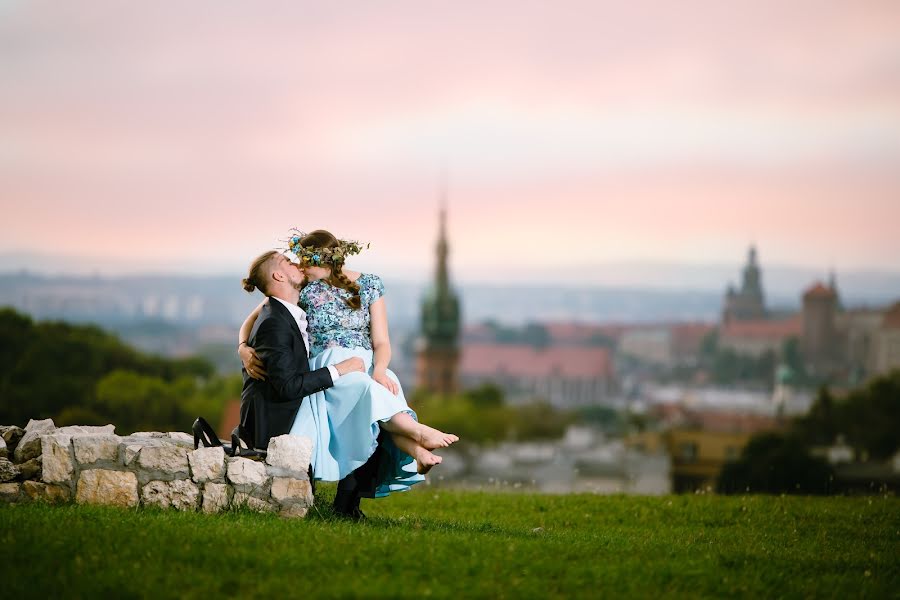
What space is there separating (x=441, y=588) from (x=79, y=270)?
449 ft

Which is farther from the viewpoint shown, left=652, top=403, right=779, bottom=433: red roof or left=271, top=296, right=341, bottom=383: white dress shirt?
left=652, top=403, right=779, bottom=433: red roof

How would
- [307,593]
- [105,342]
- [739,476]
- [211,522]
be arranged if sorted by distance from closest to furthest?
1. [307,593]
2. [211,522]
3. [739,476]
4. [105,342]

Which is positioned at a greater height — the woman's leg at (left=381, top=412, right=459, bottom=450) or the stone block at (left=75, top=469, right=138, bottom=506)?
the woman's leg at (left=381, top=412, right=459, bottom=450)

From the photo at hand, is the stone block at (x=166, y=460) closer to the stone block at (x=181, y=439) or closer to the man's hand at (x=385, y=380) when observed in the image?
the stone block at (x=181, y=439)

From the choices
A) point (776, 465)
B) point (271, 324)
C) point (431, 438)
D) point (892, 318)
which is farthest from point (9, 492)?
point (892, 318)

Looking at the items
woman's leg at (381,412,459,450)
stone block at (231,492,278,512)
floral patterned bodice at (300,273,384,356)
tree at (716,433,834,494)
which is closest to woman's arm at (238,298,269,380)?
floral patterned bodice at (300,273,384,356)

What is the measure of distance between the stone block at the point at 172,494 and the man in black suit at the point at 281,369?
2.00 feet

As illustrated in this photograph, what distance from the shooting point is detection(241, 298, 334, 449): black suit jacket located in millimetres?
8805

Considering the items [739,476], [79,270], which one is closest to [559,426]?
[79,270]

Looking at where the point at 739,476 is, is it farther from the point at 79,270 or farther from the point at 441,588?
the point at 79,270

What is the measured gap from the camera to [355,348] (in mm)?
9297

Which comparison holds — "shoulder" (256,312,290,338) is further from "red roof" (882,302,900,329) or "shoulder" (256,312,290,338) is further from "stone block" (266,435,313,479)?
"red roof" (882,302,900,329)

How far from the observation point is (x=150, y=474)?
866 centimetres

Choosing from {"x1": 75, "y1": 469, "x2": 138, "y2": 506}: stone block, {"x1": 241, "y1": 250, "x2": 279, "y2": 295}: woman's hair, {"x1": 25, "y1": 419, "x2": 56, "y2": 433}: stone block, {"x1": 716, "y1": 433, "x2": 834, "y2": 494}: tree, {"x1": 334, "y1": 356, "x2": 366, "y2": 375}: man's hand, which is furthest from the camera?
{"x1": 716, "y1": 433, "x2": 834, "y2": 494}: tree
